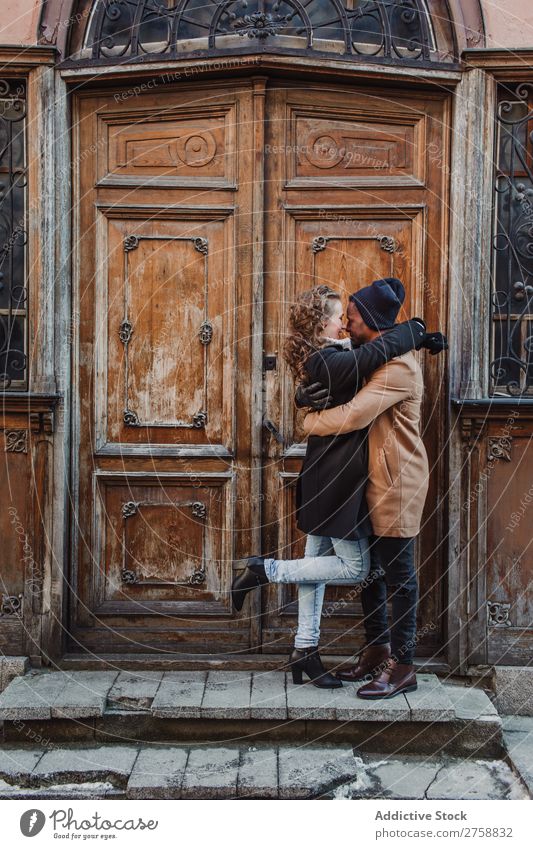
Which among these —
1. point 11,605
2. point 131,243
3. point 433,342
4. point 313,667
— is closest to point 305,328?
point 433,342

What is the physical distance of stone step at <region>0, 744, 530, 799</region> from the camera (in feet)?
13.4

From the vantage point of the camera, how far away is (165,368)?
5090 mm

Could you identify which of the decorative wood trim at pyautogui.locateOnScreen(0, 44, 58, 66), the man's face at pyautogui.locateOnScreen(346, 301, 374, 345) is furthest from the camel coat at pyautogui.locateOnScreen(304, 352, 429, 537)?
the decorative wood trim at pyautogui.locateOnScreen(0, 44, 58, 66)

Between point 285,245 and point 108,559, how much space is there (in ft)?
6.19

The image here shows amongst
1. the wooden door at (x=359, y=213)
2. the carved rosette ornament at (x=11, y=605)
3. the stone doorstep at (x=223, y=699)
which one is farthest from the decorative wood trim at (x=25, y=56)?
the stone doorstep at (x=223, y=699)

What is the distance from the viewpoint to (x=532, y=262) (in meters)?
4.92

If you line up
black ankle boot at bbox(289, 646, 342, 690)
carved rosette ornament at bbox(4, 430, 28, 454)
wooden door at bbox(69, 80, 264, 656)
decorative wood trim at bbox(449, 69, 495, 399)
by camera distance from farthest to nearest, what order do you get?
1. wooden door at bbox(69, 80, 264, 656)
2. carved rosette ornament at bbox(4, 430, 28, 454)
3. decorative wood trim at bbox(449, 69, 495, 399)
4. black ankle boot at bbox(289, 646, 342, 690)

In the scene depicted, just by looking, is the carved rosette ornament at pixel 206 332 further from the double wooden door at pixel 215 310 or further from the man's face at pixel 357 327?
the man's face at pixel 357 327

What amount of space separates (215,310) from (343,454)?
1123 mm

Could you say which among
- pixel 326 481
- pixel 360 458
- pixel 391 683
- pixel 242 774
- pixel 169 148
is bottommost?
pixel 242 774

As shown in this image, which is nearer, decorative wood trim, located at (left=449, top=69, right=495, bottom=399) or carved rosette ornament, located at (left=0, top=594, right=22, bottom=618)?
decorative wood trim, located at (left=449, top=69, right=495, bottom=399)

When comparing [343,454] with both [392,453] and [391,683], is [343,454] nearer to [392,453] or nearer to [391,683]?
[392,453]

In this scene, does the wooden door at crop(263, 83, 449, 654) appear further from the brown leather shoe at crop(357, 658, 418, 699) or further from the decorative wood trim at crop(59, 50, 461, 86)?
the brown leather shoe at crop(357, 658, 418, 699)

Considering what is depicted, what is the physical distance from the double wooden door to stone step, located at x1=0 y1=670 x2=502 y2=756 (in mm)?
456
